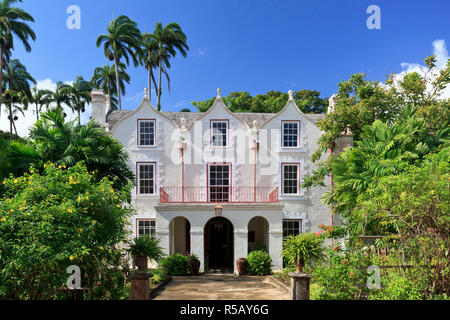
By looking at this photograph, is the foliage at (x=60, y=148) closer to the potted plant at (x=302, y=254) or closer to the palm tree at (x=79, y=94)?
the potted plant at (x=302, y=254)

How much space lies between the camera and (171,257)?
1830 cm

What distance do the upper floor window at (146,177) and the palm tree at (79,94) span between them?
117ft

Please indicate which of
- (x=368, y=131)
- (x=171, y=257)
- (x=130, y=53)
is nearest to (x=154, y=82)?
(x=130, y=53)

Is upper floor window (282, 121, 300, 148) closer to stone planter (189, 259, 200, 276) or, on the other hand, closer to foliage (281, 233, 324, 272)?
stone planter (189, 259, 200, 276)

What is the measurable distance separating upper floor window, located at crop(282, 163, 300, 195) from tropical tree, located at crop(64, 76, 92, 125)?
4005 cm

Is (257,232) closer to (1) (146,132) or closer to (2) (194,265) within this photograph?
(2) (194,265)

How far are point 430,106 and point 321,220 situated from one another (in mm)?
8343

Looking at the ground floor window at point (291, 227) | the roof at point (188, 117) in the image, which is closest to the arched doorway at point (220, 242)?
the ground floor window at point (291, 227)

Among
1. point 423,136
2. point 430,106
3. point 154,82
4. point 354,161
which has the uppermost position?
point 154,82
